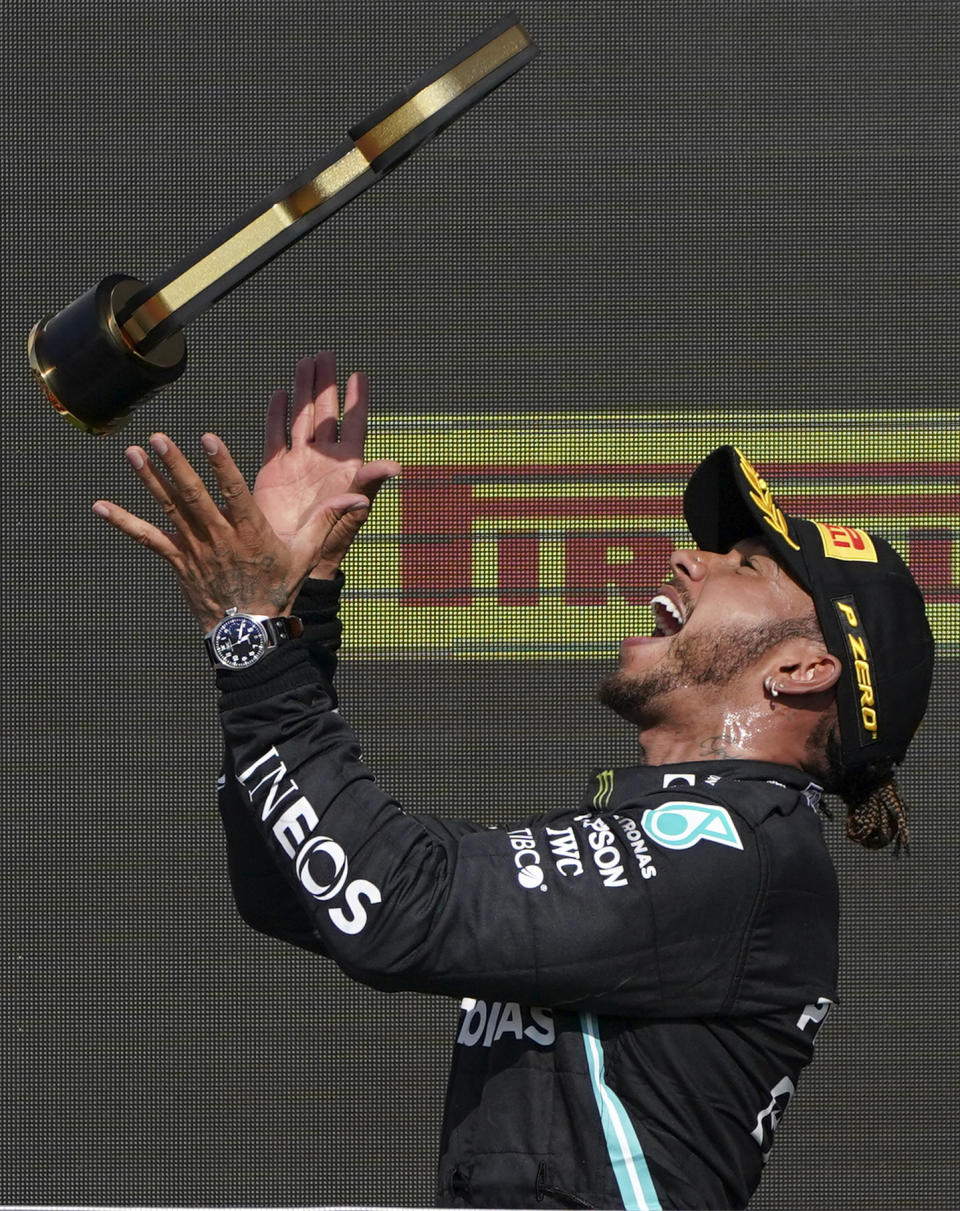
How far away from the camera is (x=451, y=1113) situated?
44.9 inches

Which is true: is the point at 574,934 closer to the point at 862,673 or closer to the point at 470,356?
the point at 862,673

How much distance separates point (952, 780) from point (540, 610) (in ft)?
1.91

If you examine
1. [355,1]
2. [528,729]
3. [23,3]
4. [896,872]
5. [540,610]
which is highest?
[23,3]

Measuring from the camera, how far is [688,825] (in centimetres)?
106

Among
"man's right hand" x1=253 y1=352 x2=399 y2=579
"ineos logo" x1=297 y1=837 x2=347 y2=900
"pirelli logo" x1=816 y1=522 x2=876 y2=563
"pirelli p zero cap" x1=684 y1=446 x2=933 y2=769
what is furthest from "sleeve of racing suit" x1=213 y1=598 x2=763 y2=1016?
"pirelli logo" x1=816 y1=522 x2=876 y2=563

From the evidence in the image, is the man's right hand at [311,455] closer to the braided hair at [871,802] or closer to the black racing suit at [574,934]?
the black racing suit at [574,934]

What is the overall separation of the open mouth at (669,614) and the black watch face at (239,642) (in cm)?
46

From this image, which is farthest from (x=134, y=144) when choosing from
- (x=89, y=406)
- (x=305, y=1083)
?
(x=305, y=1083)

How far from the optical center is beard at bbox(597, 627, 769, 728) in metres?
1.25

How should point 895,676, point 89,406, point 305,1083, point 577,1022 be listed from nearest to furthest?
point 89,406, point 577,1022, point 895,676, point 305,1083

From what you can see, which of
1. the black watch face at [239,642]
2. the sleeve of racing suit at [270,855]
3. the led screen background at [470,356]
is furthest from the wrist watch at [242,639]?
the led screen background at [470,356]

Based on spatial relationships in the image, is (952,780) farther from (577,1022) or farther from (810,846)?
(577,1022)

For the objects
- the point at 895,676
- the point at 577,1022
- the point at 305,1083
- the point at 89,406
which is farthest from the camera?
the point at 305,1083

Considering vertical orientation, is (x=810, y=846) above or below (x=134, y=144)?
below
